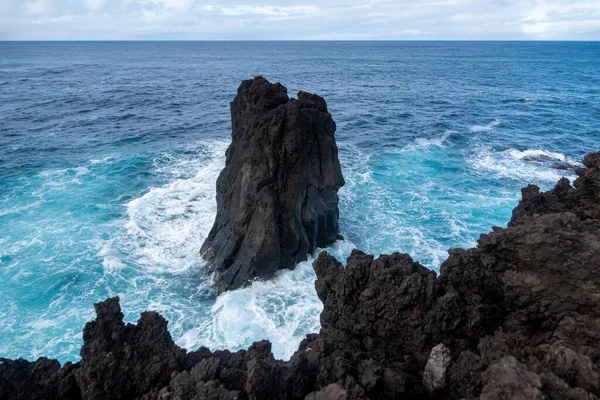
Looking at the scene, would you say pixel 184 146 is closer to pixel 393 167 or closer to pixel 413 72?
pixel 393 167

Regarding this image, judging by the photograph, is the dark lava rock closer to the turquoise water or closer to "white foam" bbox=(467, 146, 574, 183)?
the turquoise water

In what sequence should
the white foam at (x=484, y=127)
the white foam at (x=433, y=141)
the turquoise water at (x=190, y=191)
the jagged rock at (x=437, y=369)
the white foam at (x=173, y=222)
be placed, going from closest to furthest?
the jagged rock at (x=437, y=369)
the turquoise water at (x=190, y=191)
the white foam at (x=173, y=222)
the white foam at (x=433, y=141)
the white foam at (x=484, y=127)

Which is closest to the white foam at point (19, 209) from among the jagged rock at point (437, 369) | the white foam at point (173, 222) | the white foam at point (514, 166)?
the white foam at point (173, 222)

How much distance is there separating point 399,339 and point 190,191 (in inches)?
1166

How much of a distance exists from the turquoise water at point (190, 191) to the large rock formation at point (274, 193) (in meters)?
1.63

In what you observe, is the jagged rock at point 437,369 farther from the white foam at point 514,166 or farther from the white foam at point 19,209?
the white foam at point 19,209

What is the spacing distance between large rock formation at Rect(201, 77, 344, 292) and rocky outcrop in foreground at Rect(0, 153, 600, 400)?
1146 cm

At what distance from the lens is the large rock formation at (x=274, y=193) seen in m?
26.4

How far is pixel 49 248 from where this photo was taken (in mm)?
30031

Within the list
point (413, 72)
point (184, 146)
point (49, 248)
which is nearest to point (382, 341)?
point (49, 248)

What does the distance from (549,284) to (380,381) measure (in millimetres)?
6686

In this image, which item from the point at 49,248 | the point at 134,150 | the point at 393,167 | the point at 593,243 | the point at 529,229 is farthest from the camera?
the point at 134,150

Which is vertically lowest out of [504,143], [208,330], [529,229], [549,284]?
[208,330]

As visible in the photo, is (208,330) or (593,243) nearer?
(593,243)
